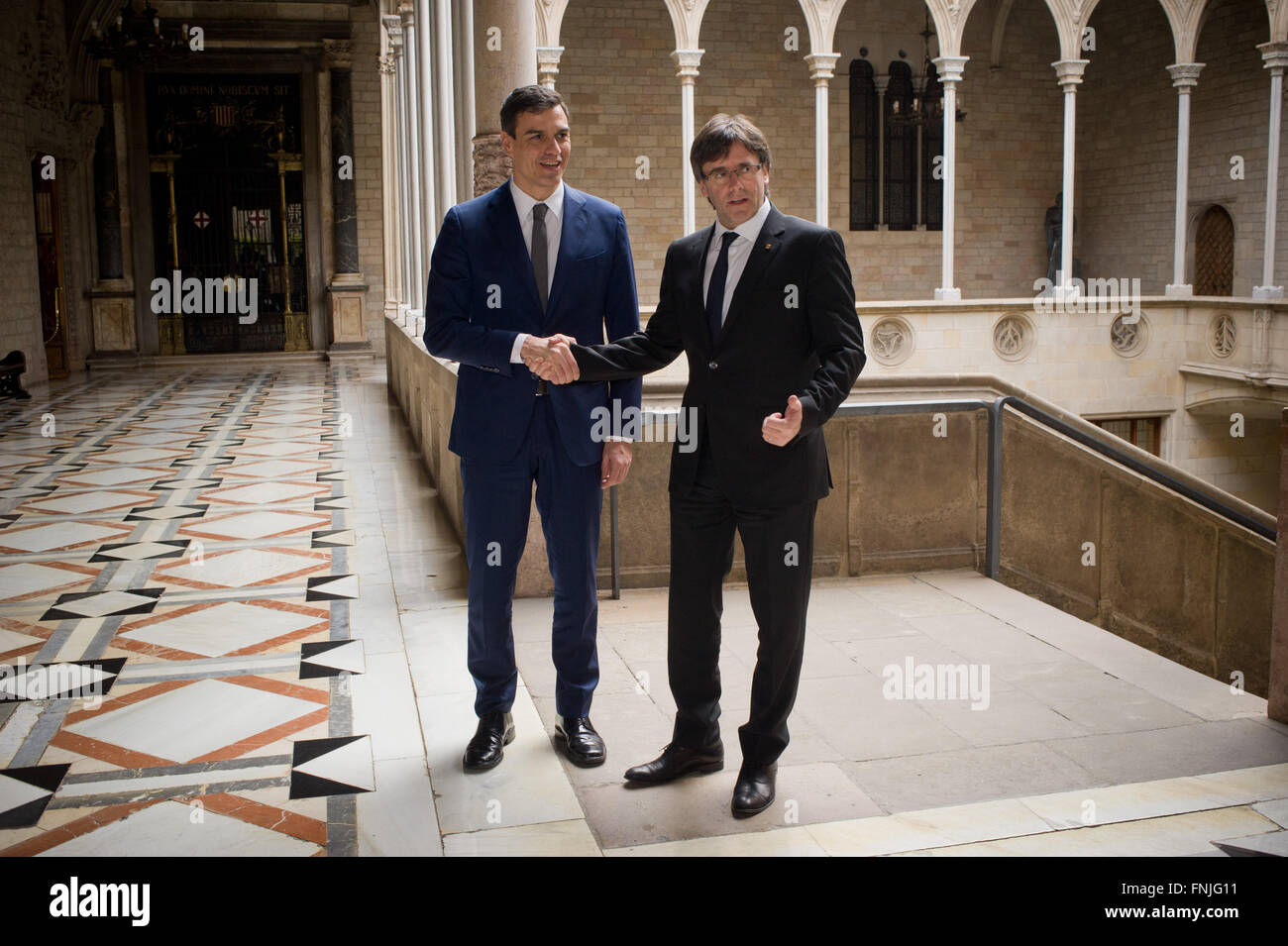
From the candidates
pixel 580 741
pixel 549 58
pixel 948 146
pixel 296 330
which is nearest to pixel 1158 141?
pixel 948 146

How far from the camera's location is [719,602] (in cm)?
304

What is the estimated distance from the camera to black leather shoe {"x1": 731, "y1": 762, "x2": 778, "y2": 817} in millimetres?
2762

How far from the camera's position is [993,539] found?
5.18 m

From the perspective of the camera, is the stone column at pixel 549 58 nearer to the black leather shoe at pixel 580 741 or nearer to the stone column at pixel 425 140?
the stone column at pixel 425 140

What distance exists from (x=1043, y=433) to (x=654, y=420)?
1.94m

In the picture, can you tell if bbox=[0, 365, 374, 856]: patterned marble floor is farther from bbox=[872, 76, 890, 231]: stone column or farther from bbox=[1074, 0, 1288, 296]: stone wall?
bbox=[1074, 0, 1288, 296]: stone wall

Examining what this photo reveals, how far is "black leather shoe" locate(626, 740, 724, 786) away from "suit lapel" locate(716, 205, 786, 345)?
1.13 m

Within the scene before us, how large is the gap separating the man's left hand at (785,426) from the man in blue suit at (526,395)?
611mm

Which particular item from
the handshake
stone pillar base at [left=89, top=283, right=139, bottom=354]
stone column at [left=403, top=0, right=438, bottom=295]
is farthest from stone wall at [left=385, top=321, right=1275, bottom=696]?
stone pillar base at [left=89, top=283, right=139, bottom=354]

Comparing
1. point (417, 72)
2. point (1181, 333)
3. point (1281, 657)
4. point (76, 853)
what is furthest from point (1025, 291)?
point (76, 853)

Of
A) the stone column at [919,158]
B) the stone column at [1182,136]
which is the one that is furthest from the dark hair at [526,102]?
the stone column at [919,158]

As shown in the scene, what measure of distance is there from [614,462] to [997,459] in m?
2.72

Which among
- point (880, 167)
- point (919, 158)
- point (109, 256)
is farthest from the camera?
point (919, 158)

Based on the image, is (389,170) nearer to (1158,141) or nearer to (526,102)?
(1158,141)
